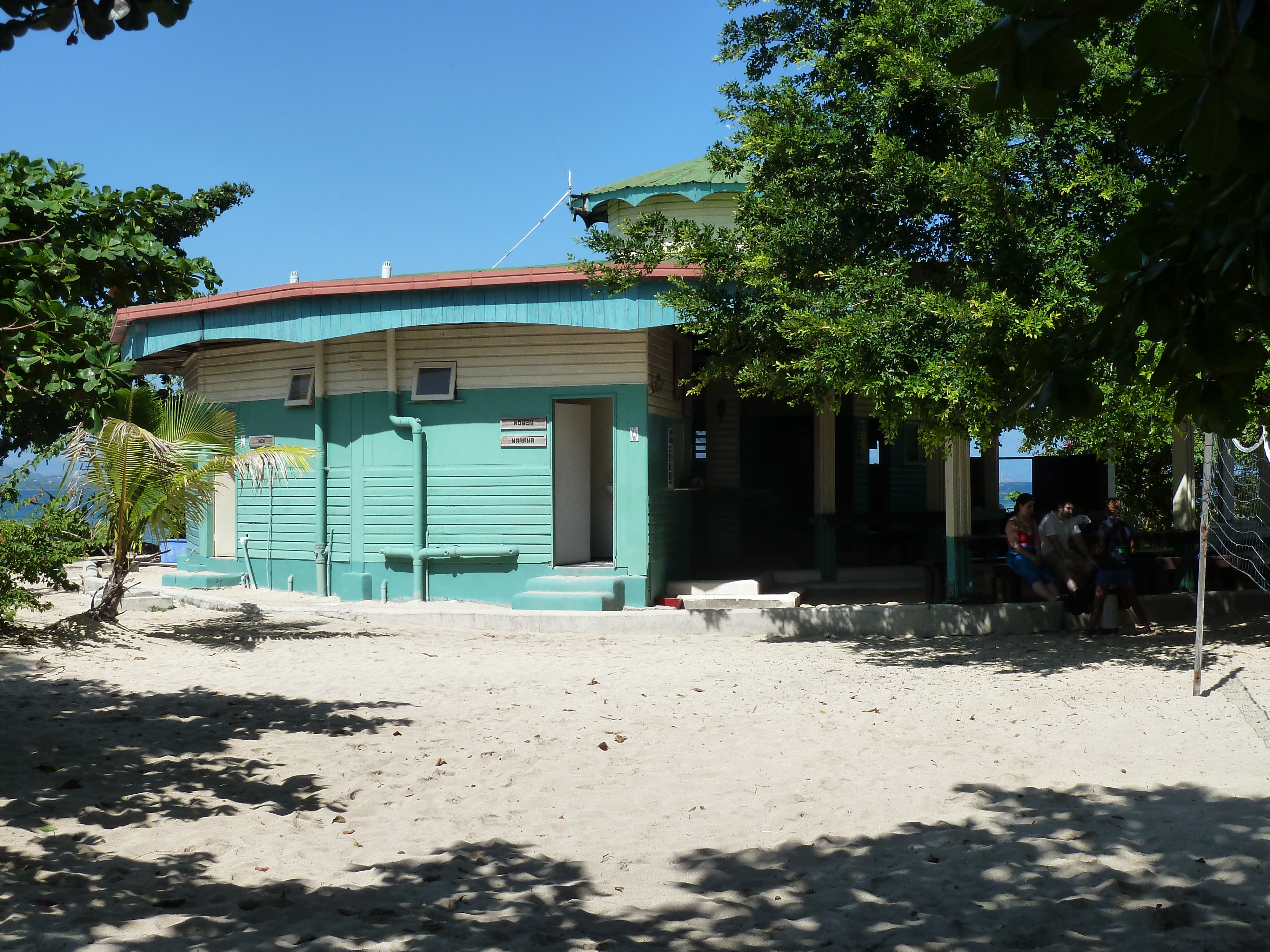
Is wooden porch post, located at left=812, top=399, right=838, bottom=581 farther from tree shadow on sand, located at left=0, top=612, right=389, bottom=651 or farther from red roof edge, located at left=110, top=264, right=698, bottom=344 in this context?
tree shadow on sand, located at left=0, top=612, right=389, bottom=651

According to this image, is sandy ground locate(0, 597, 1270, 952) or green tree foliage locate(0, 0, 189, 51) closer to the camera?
green tree foliage locate(0, 0, 189, 51)

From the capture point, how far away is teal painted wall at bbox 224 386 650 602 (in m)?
14.1

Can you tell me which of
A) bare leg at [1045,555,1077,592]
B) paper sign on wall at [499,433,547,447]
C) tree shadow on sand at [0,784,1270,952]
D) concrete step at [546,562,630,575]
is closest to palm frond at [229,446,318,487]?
paper sign on wall at [499,433,547,447]

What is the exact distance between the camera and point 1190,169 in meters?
2.83

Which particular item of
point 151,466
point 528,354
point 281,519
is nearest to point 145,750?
point 151,466

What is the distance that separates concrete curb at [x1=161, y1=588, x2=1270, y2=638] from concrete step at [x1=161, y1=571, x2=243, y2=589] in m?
3.22

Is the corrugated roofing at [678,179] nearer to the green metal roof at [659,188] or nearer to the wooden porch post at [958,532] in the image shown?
the green metal roof at [659,188]

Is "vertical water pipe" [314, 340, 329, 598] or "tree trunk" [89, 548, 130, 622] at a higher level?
"vertical water pipe" [314, 340, 329, 598]

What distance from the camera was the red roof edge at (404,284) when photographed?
13.4m

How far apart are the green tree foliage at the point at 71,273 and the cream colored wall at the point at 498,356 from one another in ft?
25.0

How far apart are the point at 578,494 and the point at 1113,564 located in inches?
269

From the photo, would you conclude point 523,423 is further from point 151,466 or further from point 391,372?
point 151,466

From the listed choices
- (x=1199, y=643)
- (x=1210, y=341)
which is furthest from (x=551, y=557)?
(x=1210, y=341)

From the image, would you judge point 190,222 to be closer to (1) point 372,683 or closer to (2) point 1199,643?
(1) point 372,683
